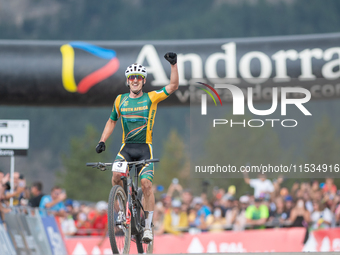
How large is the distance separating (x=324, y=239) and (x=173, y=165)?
72.8 m

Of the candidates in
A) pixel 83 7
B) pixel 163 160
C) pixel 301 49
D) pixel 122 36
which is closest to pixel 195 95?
pixel 301 49

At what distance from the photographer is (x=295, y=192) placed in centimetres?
1295

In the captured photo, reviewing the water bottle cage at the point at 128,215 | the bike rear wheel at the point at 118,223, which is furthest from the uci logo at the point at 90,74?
the water bottle cage at the point at 128,215

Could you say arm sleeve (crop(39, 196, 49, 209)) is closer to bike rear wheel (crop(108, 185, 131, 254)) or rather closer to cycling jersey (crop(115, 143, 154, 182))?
cycling jersey (crop(115, 143, 154, 182))

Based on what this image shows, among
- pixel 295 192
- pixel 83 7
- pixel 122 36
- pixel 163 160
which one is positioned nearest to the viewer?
pixel 295 192

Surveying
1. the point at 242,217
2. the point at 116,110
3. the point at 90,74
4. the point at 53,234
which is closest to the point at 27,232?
the point at 53,234

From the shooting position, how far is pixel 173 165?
8425cm

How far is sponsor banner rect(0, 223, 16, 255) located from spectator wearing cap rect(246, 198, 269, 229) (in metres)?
5.40

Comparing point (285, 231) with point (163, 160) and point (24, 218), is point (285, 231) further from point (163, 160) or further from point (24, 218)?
point (163, 160)

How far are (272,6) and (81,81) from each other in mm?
183719

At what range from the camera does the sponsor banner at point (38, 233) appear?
10.7m

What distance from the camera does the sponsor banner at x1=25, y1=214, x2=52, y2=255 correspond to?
10.7 m

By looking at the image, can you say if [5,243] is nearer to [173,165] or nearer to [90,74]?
[90,74]

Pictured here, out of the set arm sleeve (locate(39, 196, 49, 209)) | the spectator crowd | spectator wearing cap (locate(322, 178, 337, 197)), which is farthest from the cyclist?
spectator wearing cap (locate(322, 178, 337, 197))
